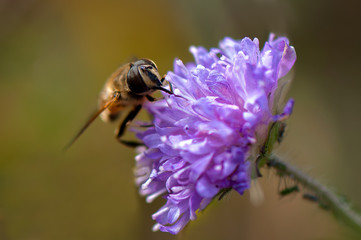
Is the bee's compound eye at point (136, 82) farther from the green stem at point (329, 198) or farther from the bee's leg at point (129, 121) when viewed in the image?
the green stem at point (329, 198)

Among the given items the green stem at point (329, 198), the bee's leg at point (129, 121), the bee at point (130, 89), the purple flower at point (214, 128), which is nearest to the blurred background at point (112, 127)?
the green stem at point (329, 198)

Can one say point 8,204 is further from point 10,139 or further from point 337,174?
point 337,174

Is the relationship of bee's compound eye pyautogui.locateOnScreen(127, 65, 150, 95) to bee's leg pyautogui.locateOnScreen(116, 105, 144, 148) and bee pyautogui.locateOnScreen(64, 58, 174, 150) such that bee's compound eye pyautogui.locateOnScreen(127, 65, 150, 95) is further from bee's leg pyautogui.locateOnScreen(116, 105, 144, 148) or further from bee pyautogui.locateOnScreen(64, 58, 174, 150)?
bee's leg pyautogui.locateOnScreen(116, 105, 144, 148)

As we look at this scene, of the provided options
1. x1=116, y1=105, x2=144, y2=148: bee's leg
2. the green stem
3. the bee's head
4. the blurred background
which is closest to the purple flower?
the bee's head

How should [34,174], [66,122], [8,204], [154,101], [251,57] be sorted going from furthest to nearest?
[66,122], [34,174], [8,204], [154,101], [251,57]

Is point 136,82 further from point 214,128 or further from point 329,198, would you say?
point 329,198

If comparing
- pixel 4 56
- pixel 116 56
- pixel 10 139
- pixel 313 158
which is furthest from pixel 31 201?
pixel 313 158

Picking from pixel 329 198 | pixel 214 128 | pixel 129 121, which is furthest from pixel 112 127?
pixel 214 128
